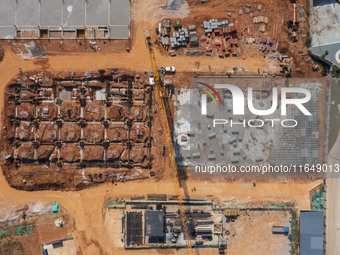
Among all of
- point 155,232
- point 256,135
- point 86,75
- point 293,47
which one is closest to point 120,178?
point 155,232

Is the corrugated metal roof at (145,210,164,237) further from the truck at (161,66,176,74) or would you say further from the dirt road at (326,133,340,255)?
the dirt road at (326,133,340,255)

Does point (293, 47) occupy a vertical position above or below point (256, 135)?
above

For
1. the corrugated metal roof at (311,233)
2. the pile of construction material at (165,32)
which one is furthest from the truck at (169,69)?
the corrugated metal roof at (311,233)

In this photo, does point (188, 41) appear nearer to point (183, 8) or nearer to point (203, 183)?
point (183, 8)

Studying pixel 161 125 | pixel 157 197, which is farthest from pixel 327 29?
pixel 157 197

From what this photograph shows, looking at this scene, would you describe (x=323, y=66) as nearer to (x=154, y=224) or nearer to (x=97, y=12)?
(x=154, y=224)

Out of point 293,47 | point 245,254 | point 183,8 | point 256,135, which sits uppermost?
point 183,8
